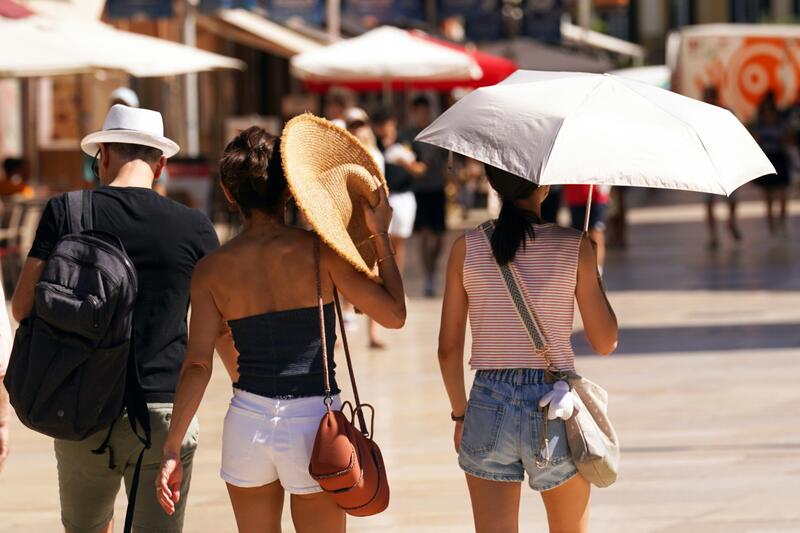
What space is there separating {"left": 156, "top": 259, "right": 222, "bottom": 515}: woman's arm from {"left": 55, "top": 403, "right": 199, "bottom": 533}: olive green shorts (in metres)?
0.32

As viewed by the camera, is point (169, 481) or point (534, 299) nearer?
point (169, 481)

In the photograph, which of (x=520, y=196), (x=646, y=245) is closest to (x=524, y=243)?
(x=520, y=196)

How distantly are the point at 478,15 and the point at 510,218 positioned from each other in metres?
25.7

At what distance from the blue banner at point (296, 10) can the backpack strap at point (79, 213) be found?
19345mm

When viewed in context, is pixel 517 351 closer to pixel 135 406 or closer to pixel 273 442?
pixel 273 442

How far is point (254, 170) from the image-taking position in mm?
4285

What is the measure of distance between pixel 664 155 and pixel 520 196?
449mm

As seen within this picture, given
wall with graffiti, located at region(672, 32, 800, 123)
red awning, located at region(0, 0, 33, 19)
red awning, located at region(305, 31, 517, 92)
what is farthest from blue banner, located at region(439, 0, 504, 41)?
red awning, located at region(0, 0, 33, 19)

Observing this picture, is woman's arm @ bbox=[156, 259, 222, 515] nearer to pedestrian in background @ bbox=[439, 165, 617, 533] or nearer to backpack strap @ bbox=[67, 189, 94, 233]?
backpack strap @ bbox=[67, 189, 94, 233]

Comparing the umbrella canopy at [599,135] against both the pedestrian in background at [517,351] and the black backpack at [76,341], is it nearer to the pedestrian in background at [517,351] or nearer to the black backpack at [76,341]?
the pedestrian in background at [517,351]

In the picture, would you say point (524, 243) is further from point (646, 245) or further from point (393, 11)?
point (393, 11)

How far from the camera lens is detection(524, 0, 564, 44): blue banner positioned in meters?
31.8

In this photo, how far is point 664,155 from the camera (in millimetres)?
4480

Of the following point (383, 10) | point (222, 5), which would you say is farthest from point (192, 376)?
point (383, 10)
